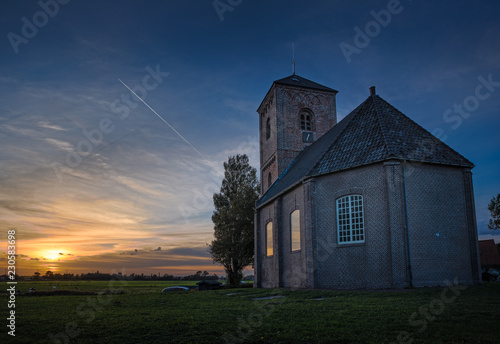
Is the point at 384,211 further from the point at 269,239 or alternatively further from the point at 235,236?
the point at 235,236

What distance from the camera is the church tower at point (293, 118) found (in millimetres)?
34969

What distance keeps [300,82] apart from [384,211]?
22.5 metres

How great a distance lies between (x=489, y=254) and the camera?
139ft

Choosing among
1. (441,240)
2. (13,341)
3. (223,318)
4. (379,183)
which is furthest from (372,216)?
(13,341)

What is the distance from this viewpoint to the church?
17953 millimetres

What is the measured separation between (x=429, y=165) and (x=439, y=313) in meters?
11.5

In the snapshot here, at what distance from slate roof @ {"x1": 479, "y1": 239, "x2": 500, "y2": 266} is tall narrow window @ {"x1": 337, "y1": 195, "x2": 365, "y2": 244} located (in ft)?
102

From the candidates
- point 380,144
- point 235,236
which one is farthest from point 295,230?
point 235,236

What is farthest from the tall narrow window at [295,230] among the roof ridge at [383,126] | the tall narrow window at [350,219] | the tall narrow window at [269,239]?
the roof ridge at [383,126]

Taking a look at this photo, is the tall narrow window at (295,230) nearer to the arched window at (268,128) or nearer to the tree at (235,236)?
the tree at (235,236)

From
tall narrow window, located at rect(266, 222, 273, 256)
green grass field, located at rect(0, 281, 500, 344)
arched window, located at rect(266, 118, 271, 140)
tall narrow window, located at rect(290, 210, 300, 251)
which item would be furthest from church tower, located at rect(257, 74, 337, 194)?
green grass field, located at rect(0, 281, 500, 344)

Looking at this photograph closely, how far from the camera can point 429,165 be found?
1933 centimetres

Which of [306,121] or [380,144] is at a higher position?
[306,121]

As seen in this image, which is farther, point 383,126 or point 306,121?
point 306,121
